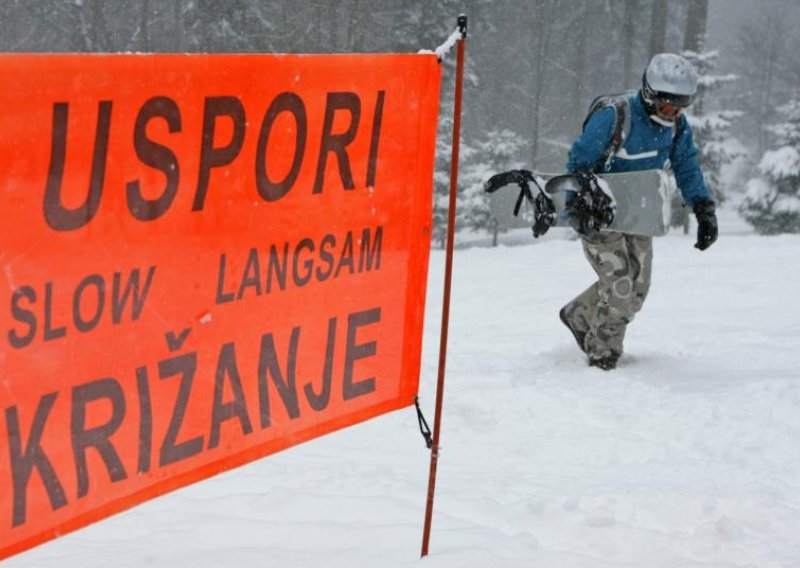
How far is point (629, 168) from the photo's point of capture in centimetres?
553

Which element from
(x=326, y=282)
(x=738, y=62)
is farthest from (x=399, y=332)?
(x=738, y=62)

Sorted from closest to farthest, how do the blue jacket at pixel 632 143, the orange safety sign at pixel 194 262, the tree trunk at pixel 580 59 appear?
the orange safety sign at pixel 194 262 < the blue jacket at pixel 632 143 < the tree trunk at pixel 580 59

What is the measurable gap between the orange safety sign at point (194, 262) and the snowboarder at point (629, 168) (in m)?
2.47

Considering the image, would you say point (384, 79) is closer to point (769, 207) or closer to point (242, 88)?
point (242, 88)

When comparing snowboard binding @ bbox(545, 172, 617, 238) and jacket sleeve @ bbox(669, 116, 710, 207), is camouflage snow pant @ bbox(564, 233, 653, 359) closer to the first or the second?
snowboard binding @ bbox(545, 172, 617, 238)

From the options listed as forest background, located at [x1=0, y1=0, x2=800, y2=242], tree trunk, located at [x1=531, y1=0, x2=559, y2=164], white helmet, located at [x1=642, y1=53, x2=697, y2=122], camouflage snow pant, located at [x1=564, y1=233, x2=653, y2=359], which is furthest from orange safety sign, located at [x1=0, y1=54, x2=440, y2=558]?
tree trunk, located at [x1=531, y1=0, x2=559, y2=164]

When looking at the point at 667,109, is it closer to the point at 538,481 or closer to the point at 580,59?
the point at 538,481

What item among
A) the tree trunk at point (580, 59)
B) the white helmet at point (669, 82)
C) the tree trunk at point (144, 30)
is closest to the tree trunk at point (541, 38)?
the tree trunk at point (580, 59)

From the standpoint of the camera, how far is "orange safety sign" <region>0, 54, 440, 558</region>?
89.2 inches

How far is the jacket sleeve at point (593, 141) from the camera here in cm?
539

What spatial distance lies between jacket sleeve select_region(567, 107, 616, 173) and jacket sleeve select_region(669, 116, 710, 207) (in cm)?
55

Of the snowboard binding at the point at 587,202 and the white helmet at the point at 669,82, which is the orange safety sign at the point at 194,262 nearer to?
the snowboard binding at the point at 587,202

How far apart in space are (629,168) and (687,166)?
0.47 metres

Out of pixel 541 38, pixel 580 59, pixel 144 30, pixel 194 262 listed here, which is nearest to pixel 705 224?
pixel 194 262
